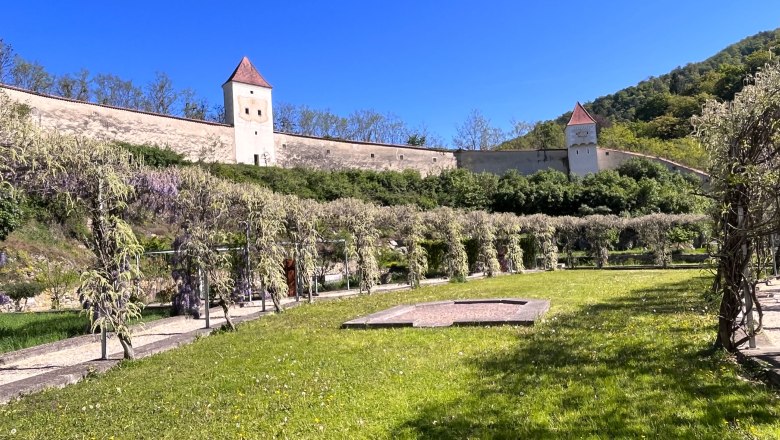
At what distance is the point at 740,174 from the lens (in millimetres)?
4164

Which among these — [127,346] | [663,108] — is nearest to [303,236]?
[127,346]

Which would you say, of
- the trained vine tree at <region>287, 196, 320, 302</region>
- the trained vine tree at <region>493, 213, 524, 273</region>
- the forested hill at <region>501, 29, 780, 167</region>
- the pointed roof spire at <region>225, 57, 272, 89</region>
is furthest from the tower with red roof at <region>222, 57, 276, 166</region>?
the forested hill at <region>501, 29, 780, 167</region>

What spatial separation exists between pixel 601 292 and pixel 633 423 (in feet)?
28.3

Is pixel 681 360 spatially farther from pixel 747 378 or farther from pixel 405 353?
pixel 405 353

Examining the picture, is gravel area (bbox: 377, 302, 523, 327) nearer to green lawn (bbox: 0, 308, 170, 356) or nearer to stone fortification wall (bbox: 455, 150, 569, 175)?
green lawn (bbox: 0, 308, 170, 356)

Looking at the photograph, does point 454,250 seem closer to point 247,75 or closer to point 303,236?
point 303,236

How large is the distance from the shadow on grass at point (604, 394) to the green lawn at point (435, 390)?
0.01 metres

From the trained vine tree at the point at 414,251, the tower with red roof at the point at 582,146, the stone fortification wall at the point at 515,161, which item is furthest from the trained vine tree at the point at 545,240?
the tower with red roof at the point at 582,146

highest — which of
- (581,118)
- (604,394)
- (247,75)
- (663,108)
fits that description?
(663,108)

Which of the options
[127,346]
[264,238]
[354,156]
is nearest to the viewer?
[127,346]

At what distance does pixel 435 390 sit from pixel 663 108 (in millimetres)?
64738

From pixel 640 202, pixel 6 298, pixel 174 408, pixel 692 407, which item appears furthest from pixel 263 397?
pixel 640 202

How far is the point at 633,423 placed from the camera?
3.19 meters

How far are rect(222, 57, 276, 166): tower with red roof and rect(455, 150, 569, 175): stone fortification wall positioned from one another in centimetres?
1719
